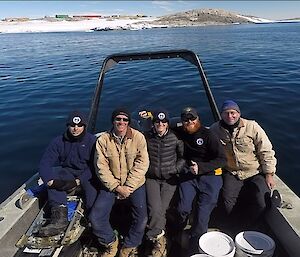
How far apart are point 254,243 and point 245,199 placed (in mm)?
778

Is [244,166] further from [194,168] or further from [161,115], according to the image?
[161,115]

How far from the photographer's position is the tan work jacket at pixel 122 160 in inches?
147

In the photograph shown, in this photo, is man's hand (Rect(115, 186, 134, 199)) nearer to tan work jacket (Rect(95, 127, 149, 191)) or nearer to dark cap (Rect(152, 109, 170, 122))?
tan work jacket (Rect(95, 127, 149, 191))

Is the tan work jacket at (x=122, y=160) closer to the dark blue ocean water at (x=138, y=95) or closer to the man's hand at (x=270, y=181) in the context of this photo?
the man's hand at (x=270, y=181)

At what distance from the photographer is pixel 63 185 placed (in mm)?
3857

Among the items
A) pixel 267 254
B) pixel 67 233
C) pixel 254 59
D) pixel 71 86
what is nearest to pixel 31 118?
pixel 71 86

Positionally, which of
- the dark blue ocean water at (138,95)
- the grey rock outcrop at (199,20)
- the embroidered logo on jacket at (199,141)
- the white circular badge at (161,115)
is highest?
the white circular badge at (161,115)

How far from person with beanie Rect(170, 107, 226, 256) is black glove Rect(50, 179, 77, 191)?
1.37 metres

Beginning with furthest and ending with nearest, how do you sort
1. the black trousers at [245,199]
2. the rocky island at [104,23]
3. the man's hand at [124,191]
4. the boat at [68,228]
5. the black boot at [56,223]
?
the rocky island at [104,23] < the black trousers at [245,199] < the man's hand at [124,191] < the black boot at [56,223] < the boat at [68,228]

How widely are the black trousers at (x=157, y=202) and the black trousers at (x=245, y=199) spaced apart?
71cm

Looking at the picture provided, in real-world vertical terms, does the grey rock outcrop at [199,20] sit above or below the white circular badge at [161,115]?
below

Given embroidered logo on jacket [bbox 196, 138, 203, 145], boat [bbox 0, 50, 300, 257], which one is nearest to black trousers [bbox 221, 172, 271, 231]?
boat [bbox 0, 50, 300, 257]

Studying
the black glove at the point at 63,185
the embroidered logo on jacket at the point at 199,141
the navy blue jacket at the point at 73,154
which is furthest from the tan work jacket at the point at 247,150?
the black glove at the point at 63,185

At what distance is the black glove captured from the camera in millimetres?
3826
